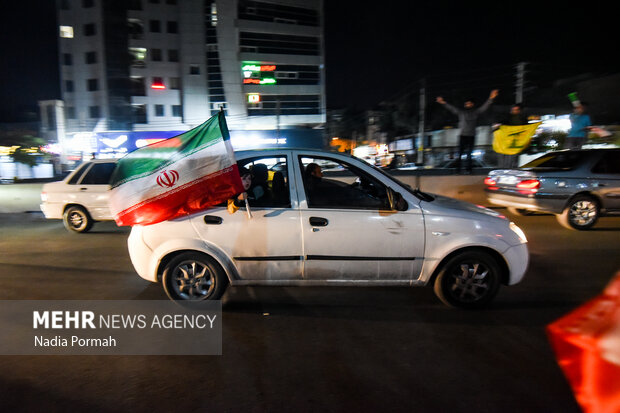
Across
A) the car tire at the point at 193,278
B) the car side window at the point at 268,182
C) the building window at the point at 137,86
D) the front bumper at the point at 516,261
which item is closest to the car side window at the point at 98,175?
the car tire at the point at 193,278

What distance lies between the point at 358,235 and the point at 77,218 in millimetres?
7372

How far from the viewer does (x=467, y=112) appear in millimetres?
10547

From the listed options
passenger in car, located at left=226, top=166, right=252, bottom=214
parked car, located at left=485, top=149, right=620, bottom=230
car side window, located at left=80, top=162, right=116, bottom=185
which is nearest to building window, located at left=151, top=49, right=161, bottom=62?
car side window, located at left=80, top=162, right=116, bottom=185

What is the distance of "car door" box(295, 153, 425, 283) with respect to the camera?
4117mm

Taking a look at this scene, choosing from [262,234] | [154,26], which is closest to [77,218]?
[262,234]

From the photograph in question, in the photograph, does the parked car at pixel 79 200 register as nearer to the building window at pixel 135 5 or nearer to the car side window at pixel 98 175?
the car side window at pixel 98 175

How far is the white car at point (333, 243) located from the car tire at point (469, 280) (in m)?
0.01

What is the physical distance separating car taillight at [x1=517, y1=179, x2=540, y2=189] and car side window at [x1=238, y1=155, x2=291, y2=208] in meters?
5.84

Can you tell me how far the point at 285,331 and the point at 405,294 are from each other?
163 centimetres

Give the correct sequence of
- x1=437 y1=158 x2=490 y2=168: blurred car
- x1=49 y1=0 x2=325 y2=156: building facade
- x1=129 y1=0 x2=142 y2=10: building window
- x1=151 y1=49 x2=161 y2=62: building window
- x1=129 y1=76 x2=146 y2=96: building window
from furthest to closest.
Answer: x1=151 y1=49 x2=161 y2=62: building window
x1=129 y1=76 x2=146 y2=96: building window
x1=129 y1=0 x2=142 y2=10: building window
x1=49 y1=0 x2=325 y2=156: building facade
x1=437 y1=158 x2=490 y2=168: blurred car

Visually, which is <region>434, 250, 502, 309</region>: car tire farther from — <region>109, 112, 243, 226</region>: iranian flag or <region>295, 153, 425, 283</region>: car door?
<region>109, 112, 243, 226</region>: iranian flag

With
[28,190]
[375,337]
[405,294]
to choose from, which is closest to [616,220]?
[405,294]

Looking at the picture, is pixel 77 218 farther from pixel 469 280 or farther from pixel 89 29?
pixel 89 29

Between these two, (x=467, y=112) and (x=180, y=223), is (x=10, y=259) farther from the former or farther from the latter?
(x=467, y=112)
